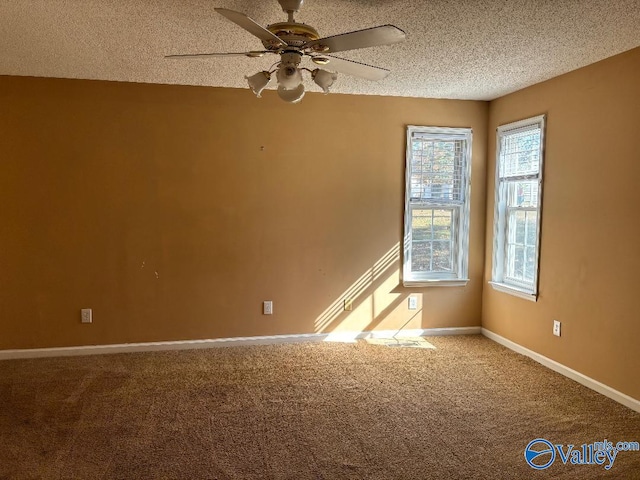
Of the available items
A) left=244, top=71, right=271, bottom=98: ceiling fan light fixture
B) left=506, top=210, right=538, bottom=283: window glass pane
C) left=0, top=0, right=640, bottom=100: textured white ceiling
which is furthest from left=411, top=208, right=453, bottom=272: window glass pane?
left=244, top=71, right=271, bottom=98: ceiling fan light fixture

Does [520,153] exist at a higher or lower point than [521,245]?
higher

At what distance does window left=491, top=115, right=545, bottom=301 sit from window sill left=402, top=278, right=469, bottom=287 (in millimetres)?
308

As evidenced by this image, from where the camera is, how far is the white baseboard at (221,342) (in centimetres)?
411

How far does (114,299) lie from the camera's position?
4227mm

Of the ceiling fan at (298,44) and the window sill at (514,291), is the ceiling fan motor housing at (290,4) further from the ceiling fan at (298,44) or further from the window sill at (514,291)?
the window sill at (514,291)

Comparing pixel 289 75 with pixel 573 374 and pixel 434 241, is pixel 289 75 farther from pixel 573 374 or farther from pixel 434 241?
pixel 573 374

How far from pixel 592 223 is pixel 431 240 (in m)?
1.60

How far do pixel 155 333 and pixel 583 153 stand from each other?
376 cm

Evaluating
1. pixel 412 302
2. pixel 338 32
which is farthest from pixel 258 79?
pixel 412 302

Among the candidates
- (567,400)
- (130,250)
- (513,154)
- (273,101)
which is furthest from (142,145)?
(567,400)

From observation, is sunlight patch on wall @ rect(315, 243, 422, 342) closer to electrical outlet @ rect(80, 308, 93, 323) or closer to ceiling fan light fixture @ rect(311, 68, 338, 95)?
electrical outlet @ rect(80, 308, 93, 323)

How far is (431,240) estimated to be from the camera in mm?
4875

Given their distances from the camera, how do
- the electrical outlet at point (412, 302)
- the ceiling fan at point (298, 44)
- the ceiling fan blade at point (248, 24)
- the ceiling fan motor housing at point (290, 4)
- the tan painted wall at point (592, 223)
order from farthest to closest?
the electrical outlet at point (412, 302) < the tan painted wall at point (592, 223) < the ceiling fan motor housing at point (290, 4) < the ceiling fan at point (298, 44) < the ceiling fan blade at point (248, 24)

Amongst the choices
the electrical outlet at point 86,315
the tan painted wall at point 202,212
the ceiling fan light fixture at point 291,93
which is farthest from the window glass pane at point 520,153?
the electrical outlet at point 86,315
